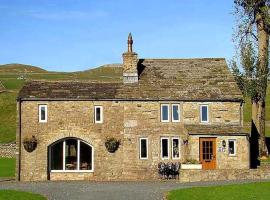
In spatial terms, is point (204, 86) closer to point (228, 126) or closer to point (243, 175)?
point (228, 126)

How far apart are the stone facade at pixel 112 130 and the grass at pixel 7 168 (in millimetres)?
4973

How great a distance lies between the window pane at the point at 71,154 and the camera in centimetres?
4094

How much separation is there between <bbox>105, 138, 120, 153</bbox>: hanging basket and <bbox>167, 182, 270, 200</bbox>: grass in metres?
11.4

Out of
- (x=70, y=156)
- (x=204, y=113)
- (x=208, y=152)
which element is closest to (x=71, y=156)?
(x=70, y=156)

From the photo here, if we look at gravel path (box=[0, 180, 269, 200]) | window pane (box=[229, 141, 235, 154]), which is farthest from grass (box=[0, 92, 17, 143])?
window pane (box=[229, 141, 235, 154])

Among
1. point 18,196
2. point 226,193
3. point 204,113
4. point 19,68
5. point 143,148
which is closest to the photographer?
point 226,193

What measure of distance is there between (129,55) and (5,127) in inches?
1531

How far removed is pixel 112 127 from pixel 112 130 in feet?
0.70

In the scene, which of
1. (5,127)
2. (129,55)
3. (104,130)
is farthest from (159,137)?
(5,127)

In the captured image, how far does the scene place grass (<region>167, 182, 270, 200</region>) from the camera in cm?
2630

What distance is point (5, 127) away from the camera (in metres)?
77.2

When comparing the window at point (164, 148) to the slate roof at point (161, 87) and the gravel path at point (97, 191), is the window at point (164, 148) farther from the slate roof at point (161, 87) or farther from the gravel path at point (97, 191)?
the gravel path at point (97, 191)

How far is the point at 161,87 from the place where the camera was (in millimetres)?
42156

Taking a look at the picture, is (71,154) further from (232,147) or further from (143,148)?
(232,147)
